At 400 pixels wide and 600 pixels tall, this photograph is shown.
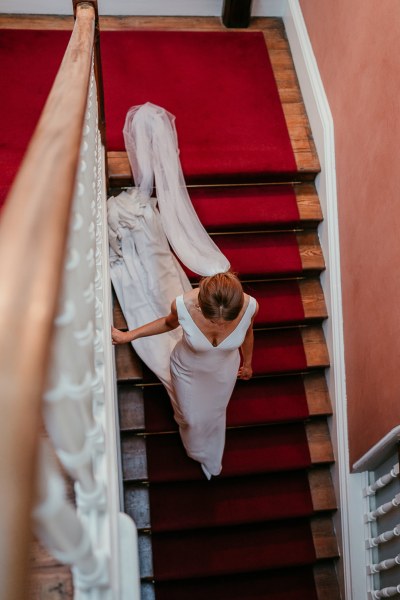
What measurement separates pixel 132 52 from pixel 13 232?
448cm

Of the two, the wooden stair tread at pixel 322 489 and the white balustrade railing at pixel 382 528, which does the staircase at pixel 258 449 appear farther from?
the white balustrade railing at pixel 382 528

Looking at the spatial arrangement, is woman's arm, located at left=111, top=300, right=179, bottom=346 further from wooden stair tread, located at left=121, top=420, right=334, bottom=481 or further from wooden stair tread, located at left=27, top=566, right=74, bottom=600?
wooden stair tread, located at left=27, top=566, right=74, bottom=600

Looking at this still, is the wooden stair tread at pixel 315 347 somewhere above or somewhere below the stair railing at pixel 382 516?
above

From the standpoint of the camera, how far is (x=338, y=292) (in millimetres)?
4164

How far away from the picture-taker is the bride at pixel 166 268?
362 centimetres

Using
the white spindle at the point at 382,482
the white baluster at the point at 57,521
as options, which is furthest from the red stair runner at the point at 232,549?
the white baluster at the point at 57,521

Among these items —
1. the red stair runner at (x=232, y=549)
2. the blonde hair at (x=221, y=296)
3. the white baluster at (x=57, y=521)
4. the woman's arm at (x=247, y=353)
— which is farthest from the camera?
the red stair runner at (x=232, y=549)

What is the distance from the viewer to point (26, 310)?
822 millimetres

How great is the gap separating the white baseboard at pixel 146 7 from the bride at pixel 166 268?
1.50 m

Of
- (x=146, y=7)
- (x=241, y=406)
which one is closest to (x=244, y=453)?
(x=241, y=406)

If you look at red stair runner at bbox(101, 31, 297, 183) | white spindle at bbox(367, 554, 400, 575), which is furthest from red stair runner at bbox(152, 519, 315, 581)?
red stair runner at bbox(101, 31, 297, 183)

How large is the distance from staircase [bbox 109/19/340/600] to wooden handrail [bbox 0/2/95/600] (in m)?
2.80

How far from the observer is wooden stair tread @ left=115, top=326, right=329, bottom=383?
396 cm

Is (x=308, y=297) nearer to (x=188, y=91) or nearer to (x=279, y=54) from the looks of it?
(x=188, y=91)
